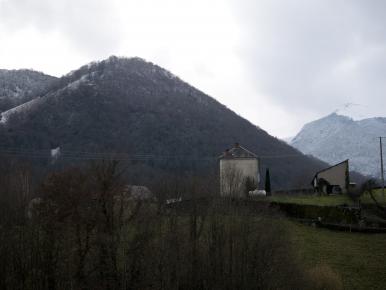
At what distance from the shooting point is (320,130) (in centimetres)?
16150

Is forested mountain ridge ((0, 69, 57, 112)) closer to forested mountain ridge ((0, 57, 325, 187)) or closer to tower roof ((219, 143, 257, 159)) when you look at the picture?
forested mountain ridge ((0, 57, 325, 187))

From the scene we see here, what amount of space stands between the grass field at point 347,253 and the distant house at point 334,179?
15979 mm

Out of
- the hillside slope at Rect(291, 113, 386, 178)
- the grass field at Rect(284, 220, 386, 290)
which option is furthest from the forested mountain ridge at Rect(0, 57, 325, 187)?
the hillside slope at Rect(291, 113, 386, 178)

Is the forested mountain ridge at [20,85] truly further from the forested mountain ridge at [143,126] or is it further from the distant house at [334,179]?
the distant house at [334,179]

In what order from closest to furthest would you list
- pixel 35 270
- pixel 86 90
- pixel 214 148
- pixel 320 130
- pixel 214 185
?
pixel 35 270 < pixel 214 185 < pixel 214 148 < pixel 86 90 < pixel 320 130

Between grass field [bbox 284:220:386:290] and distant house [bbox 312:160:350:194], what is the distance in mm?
15979

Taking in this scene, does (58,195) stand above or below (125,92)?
below

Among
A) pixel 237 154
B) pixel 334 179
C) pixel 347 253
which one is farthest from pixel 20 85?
pixel 347 253

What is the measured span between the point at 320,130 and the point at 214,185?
493 ft

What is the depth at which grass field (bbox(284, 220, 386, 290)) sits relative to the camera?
1914 centimetres

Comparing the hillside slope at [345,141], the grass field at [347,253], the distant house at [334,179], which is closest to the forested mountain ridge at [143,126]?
the distant house at [334,179]

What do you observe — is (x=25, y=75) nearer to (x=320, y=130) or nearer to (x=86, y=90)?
(x=86, y=90)

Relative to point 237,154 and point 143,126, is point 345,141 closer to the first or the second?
point 143,126

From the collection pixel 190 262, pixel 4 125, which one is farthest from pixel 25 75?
pixel 190 262
